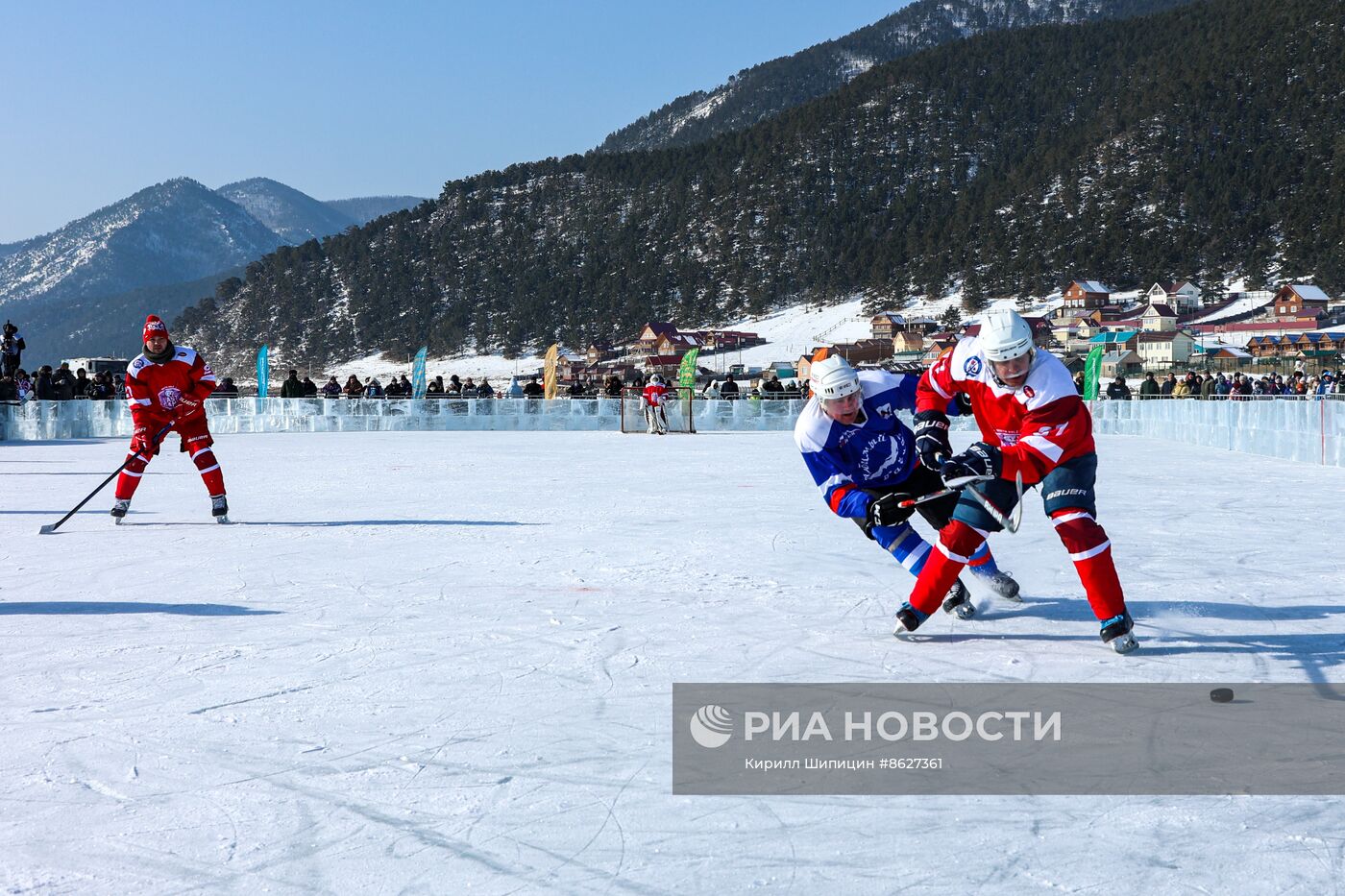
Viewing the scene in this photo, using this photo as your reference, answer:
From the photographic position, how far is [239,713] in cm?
409

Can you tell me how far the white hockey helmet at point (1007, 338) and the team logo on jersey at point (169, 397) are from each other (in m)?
7.37

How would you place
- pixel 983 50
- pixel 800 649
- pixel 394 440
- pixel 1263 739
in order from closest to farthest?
1. pixel 1263 739
2. pixel 800 649
3. pixel 394 440
4. pixel 983 50

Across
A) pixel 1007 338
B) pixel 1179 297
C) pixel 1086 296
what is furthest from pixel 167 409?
pixel 1179 297

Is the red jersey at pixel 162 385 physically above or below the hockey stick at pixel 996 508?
above

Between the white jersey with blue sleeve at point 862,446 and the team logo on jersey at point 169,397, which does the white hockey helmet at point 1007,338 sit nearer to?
the white jersey with blue sleeve at point 862,446

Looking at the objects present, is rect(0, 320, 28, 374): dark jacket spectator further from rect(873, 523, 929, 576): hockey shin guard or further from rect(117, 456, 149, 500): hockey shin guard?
rect(873, 523, 929, 576): hockey shin guard

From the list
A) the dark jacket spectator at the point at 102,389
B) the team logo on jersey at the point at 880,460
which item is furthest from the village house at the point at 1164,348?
the team logo on jersey at the point at 880,460

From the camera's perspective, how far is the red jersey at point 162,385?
9.75m

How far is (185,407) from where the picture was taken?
991 cm

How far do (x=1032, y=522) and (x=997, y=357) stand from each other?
4.88m

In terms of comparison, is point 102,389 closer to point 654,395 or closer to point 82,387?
point 82,387

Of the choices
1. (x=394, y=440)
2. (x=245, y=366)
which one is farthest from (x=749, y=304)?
(x=394, y=440)

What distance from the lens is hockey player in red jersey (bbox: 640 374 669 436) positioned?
90.5 ft

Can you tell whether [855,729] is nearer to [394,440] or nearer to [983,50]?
[394,440]
